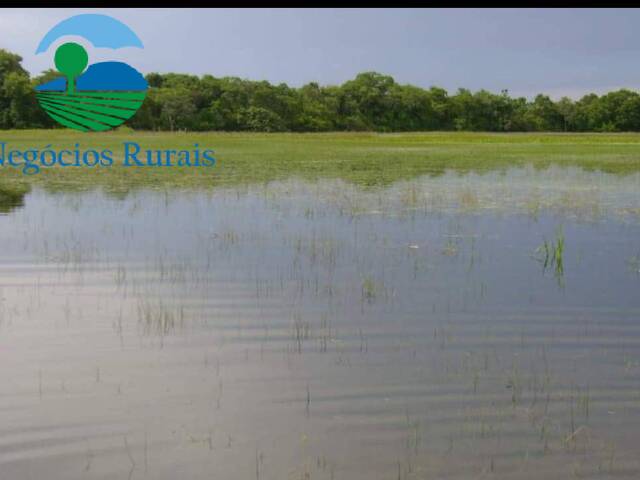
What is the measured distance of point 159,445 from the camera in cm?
395

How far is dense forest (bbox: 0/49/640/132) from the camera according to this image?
66250mm

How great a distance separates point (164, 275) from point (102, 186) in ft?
32.7

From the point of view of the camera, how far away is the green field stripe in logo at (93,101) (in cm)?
4762

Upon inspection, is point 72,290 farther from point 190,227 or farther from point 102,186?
point 102,186

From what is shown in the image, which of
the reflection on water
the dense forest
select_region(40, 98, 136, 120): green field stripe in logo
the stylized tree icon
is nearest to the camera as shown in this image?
the reflection on water

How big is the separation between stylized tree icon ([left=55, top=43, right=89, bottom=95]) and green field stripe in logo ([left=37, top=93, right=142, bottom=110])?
1.68 metres

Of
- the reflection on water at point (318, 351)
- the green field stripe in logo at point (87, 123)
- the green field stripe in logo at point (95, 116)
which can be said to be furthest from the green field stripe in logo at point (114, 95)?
the reflection on water at point (318, 351)

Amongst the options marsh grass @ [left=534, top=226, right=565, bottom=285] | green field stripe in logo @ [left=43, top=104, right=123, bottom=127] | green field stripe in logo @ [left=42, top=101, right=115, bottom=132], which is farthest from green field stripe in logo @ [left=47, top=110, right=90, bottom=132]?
marsh grass @ [left=534, top=226, right=565, bottom=285]

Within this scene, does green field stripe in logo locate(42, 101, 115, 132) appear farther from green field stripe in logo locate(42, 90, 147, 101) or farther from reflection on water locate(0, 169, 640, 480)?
reflection on water locate(0, 169, 640, 480)

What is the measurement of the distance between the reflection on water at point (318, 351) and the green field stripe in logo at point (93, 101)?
38.7 m

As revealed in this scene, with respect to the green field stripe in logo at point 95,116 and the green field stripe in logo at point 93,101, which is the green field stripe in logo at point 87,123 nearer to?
the green field stripe in logo at point 95,116

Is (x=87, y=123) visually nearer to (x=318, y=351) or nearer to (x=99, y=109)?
(x=99, y=109)

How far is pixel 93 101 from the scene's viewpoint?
47.6m

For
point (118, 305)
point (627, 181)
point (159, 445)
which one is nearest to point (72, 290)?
point (118, 305)
